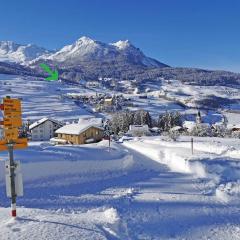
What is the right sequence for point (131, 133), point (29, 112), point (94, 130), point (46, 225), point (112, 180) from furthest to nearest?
1. point (29, 112)
2. point (131, 133)
3. point (94, 130)
4. point (112, 180)
5. point (46, 225)

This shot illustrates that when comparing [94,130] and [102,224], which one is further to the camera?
[94,130]

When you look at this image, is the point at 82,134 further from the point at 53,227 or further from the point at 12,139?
the point at 53,227

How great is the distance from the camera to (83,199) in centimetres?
1934

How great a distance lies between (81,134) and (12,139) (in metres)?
62.4

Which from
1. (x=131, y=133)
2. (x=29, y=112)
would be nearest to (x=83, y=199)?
(x=131, y=133)

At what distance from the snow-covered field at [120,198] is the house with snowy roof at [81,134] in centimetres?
3824

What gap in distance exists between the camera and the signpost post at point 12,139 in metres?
12.4

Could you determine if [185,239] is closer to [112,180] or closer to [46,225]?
[46,225]

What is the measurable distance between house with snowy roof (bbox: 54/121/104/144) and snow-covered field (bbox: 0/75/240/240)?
3824cm

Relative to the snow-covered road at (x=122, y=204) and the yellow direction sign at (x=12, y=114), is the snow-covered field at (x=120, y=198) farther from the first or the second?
the yellow direction sign at (x=12, y=114)

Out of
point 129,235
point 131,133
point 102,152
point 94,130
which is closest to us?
point 129,235

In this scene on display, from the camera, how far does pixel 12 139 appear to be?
41.5 ft

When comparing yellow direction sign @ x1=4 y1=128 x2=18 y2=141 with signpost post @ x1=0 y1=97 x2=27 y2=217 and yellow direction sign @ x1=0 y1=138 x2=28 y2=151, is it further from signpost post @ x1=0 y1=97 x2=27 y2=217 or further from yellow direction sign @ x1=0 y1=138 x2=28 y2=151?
yellow direction sign @ x1=0 y1=138 x2=28 y2=151

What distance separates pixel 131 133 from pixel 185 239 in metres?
82.7
